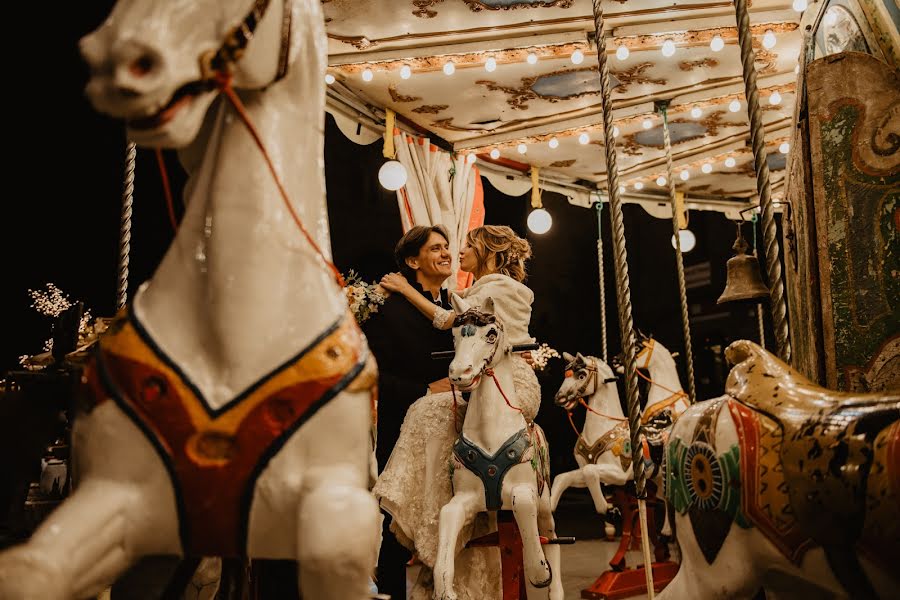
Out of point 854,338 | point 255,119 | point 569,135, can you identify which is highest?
point 569,135

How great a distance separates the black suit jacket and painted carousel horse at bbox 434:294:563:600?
1.89 feet

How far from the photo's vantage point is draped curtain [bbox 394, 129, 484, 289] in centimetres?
645

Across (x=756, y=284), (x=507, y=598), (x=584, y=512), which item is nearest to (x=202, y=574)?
(x=507, y=598)

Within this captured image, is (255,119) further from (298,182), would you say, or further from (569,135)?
(569,135)

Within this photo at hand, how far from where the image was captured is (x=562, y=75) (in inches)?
220

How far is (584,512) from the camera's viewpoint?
9336 mm

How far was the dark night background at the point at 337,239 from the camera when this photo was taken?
3.70 meters

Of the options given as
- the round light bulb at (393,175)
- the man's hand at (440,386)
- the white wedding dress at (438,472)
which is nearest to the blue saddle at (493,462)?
the white wedding dress at (438,472)

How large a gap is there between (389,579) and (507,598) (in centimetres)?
54

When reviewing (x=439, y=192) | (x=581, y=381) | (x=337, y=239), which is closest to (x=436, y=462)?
(x=581, y=381)

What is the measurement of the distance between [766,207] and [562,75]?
414 centimetres

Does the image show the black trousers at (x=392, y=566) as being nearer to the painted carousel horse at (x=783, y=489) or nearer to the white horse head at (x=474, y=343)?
the white horse head at (x=474, y=343)

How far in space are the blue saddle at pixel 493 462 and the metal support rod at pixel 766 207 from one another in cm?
130

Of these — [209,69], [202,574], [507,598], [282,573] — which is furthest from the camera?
[507,598]
